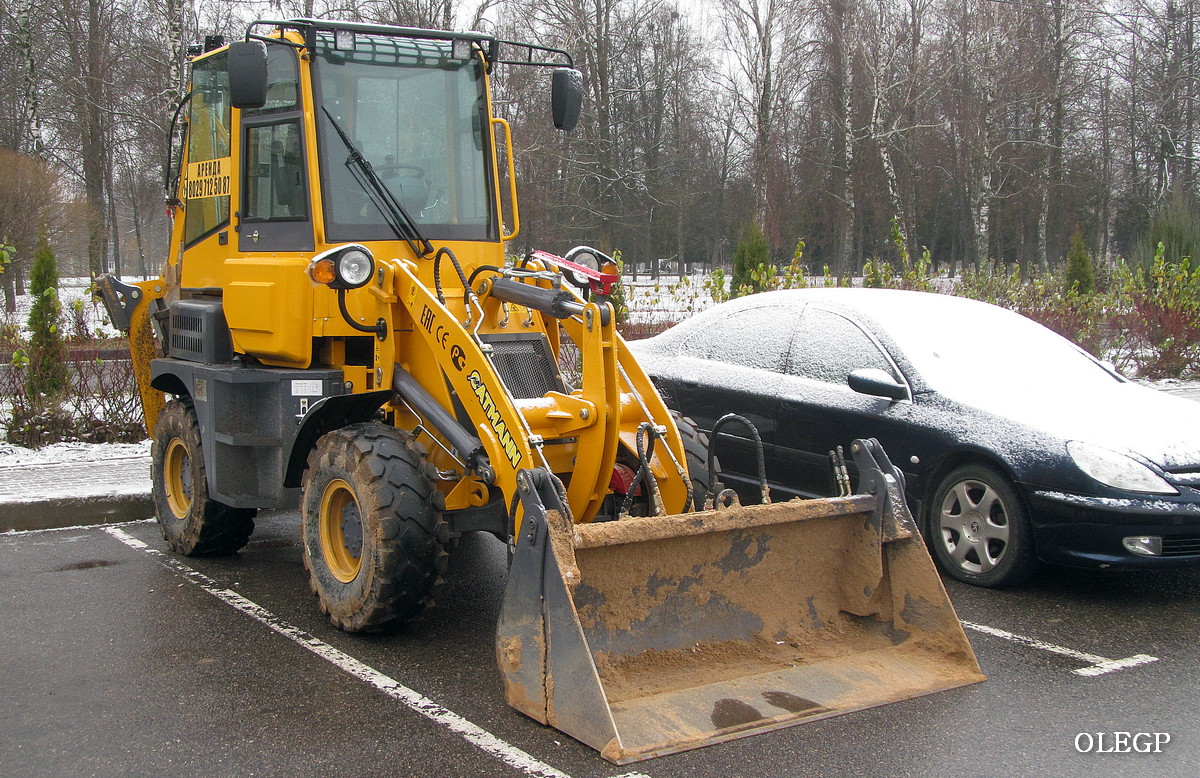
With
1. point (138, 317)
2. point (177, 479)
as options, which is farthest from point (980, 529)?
point (138, 317)

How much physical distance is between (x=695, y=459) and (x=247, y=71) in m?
2.94

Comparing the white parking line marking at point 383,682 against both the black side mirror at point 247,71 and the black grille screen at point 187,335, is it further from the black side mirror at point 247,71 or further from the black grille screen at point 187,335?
the black side mirror at point 247,71

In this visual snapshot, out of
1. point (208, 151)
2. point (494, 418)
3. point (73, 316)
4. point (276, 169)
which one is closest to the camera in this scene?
point (494, 418)

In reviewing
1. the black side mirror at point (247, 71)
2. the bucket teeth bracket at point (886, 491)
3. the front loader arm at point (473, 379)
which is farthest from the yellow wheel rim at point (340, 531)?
the bucket teeth bracket at point (886, 491)

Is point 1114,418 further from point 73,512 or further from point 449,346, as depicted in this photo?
Answer: point 73,512

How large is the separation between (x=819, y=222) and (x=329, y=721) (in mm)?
39628

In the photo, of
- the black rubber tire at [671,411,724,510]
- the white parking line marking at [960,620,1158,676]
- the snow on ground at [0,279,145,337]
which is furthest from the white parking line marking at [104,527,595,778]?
the snow on ground at [0,279,145,337]

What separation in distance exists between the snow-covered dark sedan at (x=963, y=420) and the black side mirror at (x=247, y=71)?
362cm

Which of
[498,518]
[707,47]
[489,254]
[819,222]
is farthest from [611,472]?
[819,222]

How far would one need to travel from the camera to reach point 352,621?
525 centimetres

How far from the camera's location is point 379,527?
4.98 meters

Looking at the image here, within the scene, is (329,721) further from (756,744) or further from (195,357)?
(195,357)

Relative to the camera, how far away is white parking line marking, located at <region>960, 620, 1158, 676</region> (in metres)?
4.99

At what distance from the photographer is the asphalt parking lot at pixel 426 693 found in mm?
4020
